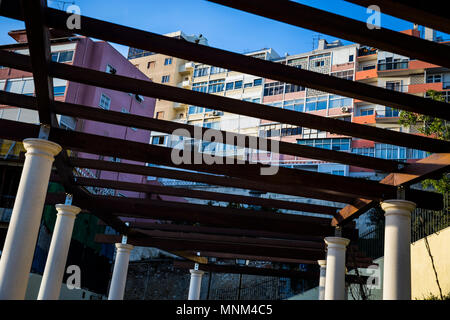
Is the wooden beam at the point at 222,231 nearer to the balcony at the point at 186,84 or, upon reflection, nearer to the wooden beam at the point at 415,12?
the wooden beam at the point at 415,12

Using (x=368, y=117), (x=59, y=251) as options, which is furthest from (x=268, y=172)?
(x=368, y=117)

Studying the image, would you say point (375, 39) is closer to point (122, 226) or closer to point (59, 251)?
point (59, 251)

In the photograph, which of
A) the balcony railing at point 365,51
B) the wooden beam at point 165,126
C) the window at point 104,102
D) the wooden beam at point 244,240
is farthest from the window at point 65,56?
the balcony railing at point 365,51

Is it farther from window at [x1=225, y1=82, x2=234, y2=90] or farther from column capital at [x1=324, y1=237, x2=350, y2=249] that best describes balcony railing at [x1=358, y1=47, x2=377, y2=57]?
column capital at [x1=324, y1=237, x2=350, y2=249]

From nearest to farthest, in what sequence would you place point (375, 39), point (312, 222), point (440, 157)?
point (375, 39)
point (440, 157)
point (312, 222)

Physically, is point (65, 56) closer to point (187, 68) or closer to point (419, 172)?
point (419, 172)

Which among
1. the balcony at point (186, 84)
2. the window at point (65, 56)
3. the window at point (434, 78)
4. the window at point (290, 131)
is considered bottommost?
the window at point (65, 56)

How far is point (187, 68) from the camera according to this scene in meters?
64.3

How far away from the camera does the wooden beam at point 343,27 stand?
20.9ft

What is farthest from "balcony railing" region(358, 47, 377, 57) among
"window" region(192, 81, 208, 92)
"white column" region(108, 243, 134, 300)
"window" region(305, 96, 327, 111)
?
"white column" region(108, 243, 134, 300)

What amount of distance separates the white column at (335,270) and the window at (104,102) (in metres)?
22.9

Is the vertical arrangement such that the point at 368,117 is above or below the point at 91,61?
above
